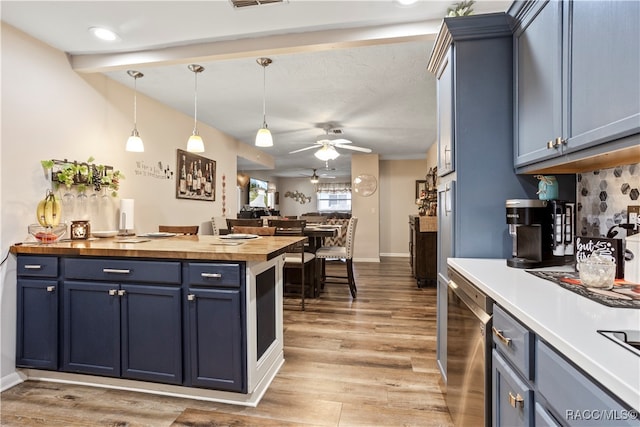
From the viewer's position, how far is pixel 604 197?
1533 millimetres

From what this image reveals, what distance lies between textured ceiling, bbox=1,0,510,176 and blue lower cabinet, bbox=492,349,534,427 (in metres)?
2.01

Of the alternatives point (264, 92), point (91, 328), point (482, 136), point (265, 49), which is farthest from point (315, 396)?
point (264, 92)

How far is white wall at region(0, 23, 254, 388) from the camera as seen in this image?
6.96 feet

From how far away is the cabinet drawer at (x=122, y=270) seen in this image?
190cm

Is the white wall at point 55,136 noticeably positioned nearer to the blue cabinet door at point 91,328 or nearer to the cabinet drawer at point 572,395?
the blue cabinet door at point 91,328

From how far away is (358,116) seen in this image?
4.28 metres

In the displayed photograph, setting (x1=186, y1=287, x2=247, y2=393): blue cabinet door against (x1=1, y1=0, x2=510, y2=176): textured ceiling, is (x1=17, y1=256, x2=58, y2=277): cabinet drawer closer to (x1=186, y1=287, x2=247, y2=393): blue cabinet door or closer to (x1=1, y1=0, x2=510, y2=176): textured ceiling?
(x1=186, y1=287, x2=247, y2=393): blue cabinet door

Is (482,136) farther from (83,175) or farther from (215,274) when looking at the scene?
(83,175)

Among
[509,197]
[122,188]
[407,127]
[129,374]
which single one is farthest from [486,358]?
[407,127]

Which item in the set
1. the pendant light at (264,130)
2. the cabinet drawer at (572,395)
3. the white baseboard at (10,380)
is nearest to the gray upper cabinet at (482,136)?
the cabinet drawer at (572,395)

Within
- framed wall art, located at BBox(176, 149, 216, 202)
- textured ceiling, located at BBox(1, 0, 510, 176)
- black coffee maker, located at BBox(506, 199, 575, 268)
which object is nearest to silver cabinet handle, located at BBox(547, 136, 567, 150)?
black coffee maker, located at BBox(506, 199, 575, 268)

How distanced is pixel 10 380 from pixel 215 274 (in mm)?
1664

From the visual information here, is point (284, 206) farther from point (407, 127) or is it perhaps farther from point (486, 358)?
point (486, 358)

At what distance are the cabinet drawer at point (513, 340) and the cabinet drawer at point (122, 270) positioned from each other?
167 centimetres
